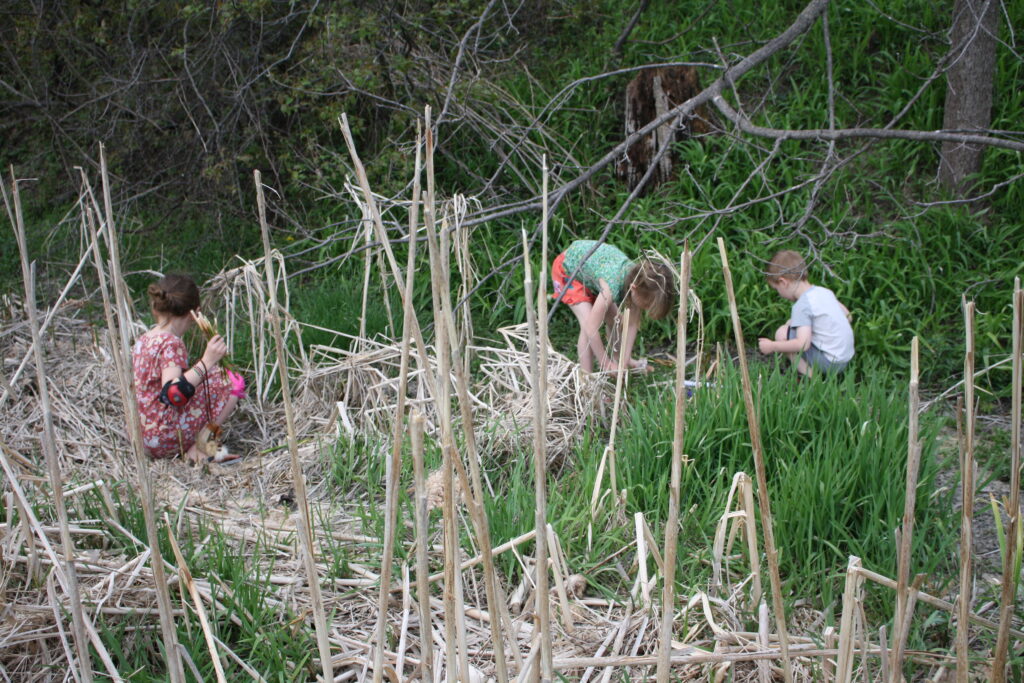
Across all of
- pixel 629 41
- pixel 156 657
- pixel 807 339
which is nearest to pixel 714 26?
pixel 629 41

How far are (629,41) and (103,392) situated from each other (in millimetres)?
3976

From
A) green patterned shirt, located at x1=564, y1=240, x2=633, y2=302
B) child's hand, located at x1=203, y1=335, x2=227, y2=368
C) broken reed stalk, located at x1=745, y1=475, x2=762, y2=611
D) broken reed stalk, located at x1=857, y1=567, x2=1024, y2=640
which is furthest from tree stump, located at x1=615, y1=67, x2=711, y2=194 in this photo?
broken reed stalk, located at x1=857, y1=567, x2=1024, y2=640

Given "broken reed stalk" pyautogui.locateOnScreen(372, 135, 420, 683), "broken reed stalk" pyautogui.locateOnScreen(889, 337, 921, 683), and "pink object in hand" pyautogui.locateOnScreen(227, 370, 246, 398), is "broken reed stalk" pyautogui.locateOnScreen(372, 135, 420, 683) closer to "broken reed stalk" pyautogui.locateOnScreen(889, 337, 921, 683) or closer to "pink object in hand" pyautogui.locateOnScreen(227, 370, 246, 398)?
"broken reed stalk" pyautogui.locateOnScreen(889, 337, 921, 683)

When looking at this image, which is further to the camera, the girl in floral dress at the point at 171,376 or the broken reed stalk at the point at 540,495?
the girl in floral dress at the point at 171,376

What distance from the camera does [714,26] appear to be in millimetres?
6098

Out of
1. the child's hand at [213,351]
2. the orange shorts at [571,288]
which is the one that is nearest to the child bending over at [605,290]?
the orange shorts at [571,288]

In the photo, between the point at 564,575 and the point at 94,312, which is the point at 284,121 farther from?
the point at 564,575

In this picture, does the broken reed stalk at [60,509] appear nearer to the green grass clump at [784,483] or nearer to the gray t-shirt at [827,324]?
the green grass clump at [784,483]

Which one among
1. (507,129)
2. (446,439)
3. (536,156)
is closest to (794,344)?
(536,156)

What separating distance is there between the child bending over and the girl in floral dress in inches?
59.9

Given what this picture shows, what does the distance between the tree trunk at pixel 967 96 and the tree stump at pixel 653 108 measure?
1.39 metres

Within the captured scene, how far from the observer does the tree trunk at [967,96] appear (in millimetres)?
4762

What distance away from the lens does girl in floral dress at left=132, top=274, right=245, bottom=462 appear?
355 centimetres

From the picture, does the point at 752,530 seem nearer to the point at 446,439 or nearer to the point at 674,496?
the point at 674,496
